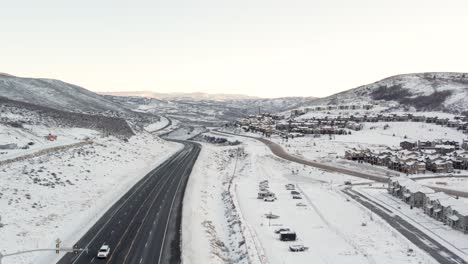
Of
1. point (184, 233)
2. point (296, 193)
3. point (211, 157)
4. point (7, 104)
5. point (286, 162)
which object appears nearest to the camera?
point (184, 233)

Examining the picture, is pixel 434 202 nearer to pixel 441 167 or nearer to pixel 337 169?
pixel 337 169

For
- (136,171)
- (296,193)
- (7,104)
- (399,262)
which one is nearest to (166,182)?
(136,171)

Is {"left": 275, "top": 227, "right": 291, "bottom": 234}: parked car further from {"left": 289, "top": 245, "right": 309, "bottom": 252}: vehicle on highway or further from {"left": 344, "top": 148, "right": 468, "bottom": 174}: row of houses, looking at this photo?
{"left": 344, "top": 148, "right": 468, "bottom": 174}: row of houses

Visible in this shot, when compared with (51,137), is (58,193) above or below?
below

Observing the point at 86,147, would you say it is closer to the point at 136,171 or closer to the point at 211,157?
the point at 136,171

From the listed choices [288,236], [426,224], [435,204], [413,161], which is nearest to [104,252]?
[288,236]

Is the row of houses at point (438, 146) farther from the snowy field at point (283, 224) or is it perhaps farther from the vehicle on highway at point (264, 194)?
the vehicle on highway at point (264, 194)
